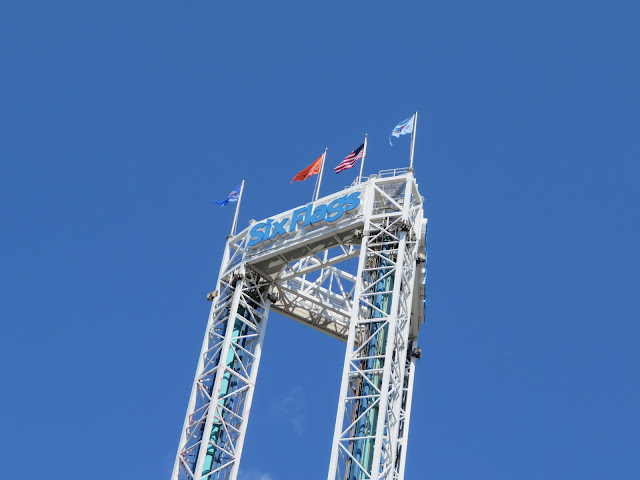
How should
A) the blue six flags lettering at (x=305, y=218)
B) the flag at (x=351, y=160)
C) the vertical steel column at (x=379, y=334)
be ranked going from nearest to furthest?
the vertical steel column at (x=379, y=334) → the blue six flags lettering at (x=305, y=218) → the flag at (x=351, y=160)

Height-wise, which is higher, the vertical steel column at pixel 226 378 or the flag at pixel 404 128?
the flag at pixel 404 128

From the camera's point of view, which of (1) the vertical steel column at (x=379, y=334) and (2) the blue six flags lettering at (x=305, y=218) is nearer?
(1) the vertical steel column at (x=379, y=334)

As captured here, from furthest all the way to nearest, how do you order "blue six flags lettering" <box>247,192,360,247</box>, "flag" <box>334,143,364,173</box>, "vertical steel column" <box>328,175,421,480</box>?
"flag" <box>334,143,364,173</box> → "blue six flags lettering" <box>247,192,360,247</box> → "vertical steel column" <box>328,175,421,480</box>

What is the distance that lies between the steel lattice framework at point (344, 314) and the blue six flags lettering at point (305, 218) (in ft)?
0.35

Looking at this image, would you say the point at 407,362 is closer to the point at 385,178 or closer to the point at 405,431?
the point at 405,431

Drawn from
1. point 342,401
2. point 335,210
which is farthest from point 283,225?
point 342,401

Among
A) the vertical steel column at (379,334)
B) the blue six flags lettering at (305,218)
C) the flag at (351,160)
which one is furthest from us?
the flag at (351,160)

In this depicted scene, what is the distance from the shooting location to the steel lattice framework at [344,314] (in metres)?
51.7

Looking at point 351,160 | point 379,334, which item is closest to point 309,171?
point 351,160

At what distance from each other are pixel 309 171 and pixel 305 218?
19.7ft

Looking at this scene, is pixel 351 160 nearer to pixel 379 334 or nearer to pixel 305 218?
pixel 305 218

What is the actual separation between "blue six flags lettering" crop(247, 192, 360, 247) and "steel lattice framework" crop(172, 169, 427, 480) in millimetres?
108

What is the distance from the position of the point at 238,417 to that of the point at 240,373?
252 centimetres

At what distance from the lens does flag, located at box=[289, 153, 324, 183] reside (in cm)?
6372
